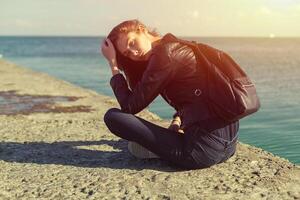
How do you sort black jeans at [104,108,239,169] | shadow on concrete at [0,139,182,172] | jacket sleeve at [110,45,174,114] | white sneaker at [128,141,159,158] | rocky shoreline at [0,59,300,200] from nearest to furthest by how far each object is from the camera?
jacket sleeve at [110,45,174,114] < rocky shoreline at [0,59,300,200] < black jeans at [104,108,239,169] < white sneaker at [128,141,159,158] < shadow on concrete at [0,139,182,172]

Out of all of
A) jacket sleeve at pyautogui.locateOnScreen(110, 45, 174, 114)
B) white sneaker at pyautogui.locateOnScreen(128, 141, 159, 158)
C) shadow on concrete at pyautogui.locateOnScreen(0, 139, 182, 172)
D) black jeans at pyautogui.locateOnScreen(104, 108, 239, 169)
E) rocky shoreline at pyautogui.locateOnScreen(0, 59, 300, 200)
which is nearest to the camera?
jacket sleeve at pyautogui.locateOnScreen(110, 45, 174, 114)

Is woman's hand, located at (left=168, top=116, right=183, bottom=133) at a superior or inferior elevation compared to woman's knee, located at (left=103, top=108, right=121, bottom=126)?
inferior

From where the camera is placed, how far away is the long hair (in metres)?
4.71

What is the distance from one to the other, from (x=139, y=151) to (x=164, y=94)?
0.83 metres

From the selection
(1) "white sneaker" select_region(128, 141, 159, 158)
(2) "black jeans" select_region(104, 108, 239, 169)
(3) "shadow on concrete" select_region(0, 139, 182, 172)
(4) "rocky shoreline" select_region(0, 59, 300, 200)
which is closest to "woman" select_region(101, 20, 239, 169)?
(2) "black jeans" select_region(104, 108, 239, 169)

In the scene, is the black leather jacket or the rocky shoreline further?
the rocky shoreline

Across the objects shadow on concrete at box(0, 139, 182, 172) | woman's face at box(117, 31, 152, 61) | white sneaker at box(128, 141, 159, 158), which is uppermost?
woman's face at box(117, 31, 152, 61)

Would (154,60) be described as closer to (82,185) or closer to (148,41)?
(148,41)

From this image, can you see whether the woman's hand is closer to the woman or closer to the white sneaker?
the woman

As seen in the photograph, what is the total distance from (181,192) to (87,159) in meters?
1.52

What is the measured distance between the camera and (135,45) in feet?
15.5

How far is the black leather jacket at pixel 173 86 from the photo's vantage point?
4496 millimetres

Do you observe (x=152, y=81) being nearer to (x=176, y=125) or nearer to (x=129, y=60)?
(x=129, y=60)

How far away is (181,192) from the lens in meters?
4.59
